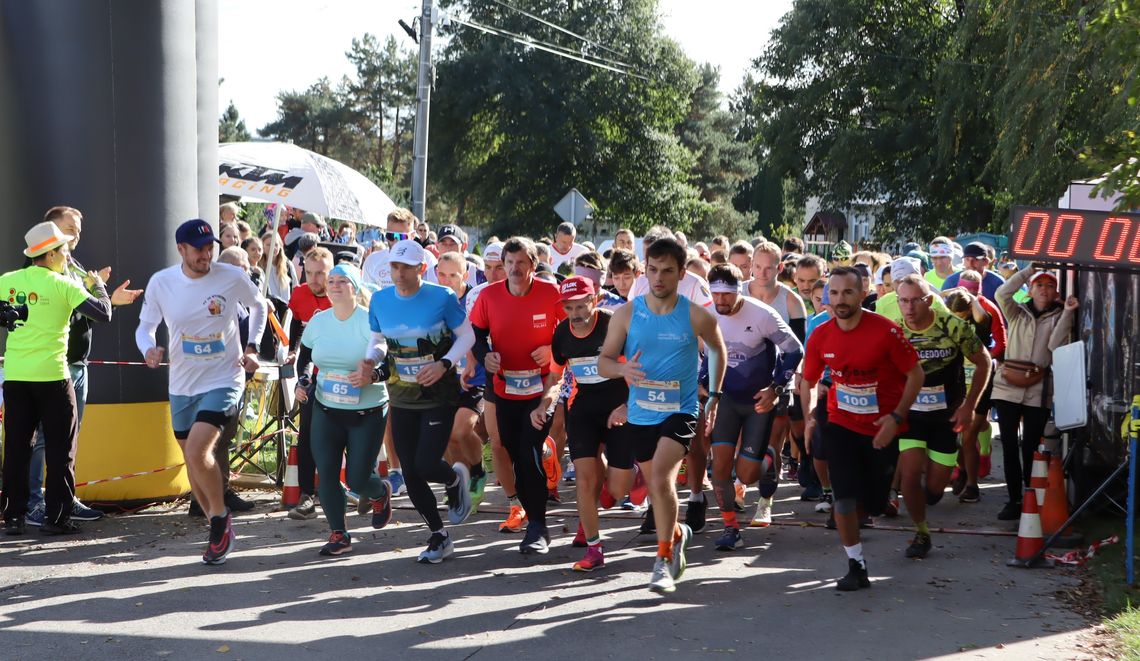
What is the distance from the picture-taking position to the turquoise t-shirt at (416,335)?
309 inches

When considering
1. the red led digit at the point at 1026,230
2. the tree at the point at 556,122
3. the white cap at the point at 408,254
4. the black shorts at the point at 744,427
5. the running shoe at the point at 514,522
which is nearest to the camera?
the white cap at the point at 408,254

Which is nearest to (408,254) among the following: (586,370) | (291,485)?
(586,370)

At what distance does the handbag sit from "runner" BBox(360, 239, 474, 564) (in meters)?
4.41

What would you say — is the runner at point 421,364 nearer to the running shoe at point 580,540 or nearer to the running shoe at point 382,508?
the running shoe at point 382,508

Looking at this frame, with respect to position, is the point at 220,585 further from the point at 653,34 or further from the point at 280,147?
the point at 653,34

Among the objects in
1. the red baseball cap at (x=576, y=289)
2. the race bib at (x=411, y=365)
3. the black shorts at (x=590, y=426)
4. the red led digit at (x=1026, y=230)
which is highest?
the red led digit at (x=1026, y=230)

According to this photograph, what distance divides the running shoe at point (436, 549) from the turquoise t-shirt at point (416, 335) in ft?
2.74

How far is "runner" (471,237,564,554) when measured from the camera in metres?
8.14

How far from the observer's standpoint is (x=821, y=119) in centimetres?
4666

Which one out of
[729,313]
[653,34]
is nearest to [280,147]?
[729,313]

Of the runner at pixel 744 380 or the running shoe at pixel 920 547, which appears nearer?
the running shoe at pixel 920 547

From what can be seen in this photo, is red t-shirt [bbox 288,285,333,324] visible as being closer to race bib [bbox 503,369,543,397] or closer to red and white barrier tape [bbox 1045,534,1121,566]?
race bib [bbox 503,369,543,397]

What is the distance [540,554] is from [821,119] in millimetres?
40646

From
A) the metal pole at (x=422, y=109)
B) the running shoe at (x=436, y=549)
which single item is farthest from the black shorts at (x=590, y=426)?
the metal pole at (x=422, y=109)
